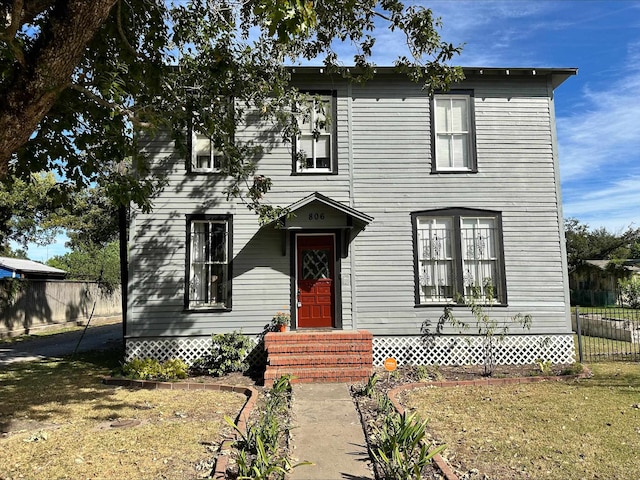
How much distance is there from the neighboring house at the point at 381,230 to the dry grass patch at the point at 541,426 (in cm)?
242

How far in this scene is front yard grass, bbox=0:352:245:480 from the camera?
498 centimetres

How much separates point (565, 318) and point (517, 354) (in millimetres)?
1516

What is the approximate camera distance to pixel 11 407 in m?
7.63

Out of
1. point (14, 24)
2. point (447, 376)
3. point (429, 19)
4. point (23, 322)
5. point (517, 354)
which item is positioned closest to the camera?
point (14, 24)

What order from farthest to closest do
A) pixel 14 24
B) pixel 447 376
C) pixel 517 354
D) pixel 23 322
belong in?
pixel 23 322
pixel 517 354
pixel 447 376
pixel 14 24

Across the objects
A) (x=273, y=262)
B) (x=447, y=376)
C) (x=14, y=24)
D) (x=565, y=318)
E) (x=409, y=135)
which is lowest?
(x=447, y=376)

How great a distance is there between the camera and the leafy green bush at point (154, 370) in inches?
375

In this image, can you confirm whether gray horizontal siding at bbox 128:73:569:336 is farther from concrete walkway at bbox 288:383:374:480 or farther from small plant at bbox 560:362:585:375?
concrete walkway at bbox 288:383:374:480

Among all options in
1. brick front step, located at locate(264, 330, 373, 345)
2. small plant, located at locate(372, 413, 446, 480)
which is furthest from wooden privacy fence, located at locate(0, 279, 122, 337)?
small plant, located at locate(372, 413, 446, 480)

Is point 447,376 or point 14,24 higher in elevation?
point 14,24

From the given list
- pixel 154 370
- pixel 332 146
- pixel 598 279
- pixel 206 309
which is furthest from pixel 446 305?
pixel 598 279

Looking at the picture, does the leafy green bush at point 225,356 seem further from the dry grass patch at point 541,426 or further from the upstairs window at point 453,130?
the upstairs window at point 453,130

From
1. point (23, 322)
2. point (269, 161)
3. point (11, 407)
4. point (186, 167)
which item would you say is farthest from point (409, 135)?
point (23, 322)

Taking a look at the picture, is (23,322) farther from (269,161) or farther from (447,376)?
(447,376)
